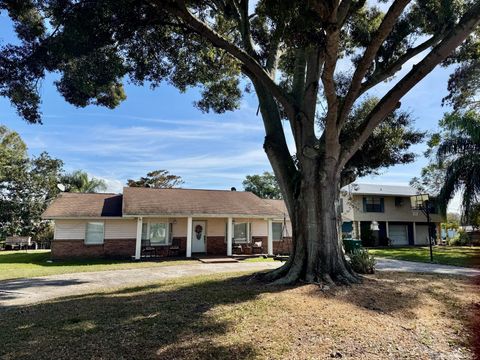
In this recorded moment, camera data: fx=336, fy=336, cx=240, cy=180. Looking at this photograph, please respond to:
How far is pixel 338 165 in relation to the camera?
9227 millimetres

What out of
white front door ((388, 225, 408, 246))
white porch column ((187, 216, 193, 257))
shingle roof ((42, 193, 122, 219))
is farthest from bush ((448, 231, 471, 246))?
shingle roof ((42, 193, 122, 219))

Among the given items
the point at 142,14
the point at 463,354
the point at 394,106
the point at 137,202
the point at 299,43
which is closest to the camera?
the point at 463,354

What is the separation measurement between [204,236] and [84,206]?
7.77 metres

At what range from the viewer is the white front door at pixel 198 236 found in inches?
886

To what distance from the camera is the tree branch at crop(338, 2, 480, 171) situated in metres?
7.38

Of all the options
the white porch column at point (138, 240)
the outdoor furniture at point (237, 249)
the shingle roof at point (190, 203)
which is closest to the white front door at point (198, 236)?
the shingle roof at point (190, 203)

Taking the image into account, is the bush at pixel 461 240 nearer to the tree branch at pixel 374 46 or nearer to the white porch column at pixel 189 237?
the white porch column at pixel 189 237

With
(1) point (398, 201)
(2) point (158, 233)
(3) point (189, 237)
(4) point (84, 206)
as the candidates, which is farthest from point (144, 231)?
(1) point (398, 201)

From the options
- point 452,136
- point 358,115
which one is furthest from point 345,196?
point 358,115

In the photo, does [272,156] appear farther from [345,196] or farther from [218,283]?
[345,196]

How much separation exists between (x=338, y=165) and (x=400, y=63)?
3.37 meters

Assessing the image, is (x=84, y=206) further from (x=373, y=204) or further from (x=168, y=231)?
(x=373, y=204)

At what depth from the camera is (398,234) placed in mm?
35531

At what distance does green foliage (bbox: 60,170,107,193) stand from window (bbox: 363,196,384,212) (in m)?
31.8
